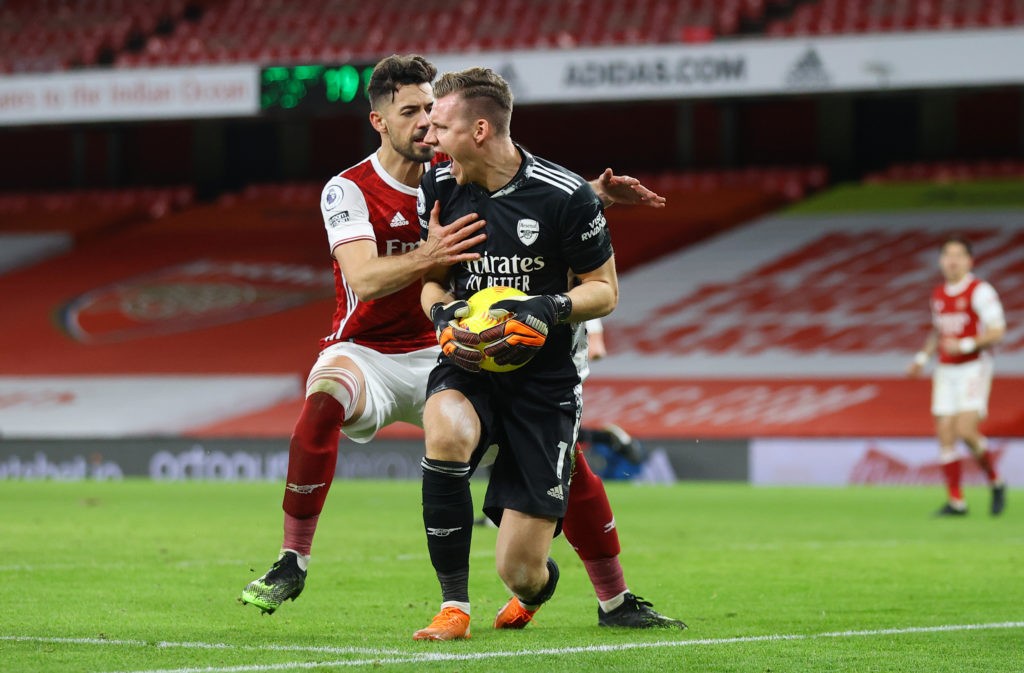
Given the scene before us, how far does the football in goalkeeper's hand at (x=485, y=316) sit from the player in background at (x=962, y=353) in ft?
25.7

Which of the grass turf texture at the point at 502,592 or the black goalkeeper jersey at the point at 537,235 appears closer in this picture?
the grass turf texture at the point at 502,592

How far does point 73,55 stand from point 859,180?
11.7 metres

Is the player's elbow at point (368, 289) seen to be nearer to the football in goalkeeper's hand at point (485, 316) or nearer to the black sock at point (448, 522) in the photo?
the football in goalkeeper's hand at point (485, 316)

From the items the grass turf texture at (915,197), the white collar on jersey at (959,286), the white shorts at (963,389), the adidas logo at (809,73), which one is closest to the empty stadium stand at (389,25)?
the adidas logo at (809,73)

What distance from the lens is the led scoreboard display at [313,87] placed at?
19500 millimetres

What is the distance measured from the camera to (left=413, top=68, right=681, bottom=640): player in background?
5.50 meters

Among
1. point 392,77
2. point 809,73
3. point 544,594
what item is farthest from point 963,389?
point 544,594

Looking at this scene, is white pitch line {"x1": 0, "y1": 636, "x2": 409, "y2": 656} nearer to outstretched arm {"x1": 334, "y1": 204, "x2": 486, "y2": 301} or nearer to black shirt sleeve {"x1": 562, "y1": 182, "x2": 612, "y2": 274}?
outstretched arm {"x1": 334, "y1": 204, "x2": 486, "y2": 301}

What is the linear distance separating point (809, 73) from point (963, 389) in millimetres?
7667

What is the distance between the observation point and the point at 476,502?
1340cm

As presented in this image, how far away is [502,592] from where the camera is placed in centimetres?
728

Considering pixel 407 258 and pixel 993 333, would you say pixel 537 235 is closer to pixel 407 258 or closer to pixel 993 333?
pixel 407 258

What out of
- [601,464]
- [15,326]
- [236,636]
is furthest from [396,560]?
[15,326]

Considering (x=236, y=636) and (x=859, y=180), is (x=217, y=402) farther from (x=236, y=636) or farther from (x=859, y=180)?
(x=236, y=636)
